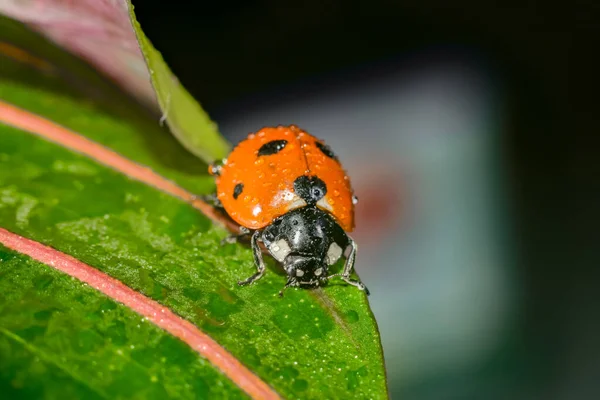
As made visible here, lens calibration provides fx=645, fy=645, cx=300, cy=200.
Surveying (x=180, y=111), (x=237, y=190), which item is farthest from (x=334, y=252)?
(x=180, y=111)

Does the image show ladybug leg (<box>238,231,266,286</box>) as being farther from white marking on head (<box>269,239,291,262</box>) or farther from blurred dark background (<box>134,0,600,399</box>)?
blurred dark background (<box>134,0,600,399</box>)

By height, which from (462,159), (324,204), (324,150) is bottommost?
(324,204)

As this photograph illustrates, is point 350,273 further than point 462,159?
No

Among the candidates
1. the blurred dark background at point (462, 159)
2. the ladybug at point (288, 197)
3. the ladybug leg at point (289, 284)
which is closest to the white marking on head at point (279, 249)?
the ladybug at point (288, 197)

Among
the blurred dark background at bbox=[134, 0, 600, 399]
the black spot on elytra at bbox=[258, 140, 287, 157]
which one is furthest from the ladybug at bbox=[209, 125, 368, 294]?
the blurred dark background at bbox=[134, 0, 600, 399]

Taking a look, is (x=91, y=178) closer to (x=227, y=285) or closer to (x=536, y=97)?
(x=227, y=285)

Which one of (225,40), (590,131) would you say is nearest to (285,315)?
(225,40)

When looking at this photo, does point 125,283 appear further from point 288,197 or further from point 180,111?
point 288,197
